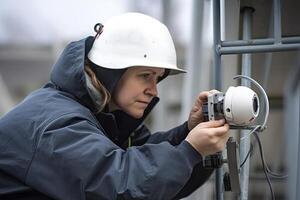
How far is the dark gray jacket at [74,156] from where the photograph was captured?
55.9 inches

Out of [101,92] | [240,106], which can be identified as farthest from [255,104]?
[101,92]

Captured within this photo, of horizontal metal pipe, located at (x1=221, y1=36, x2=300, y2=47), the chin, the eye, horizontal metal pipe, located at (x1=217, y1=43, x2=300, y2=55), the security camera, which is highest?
horizontal metal pipe, located at (x1=221, y1=36, x2=300, y2=47)

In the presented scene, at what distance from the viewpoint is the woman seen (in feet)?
4.69

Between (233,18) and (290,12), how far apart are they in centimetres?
23

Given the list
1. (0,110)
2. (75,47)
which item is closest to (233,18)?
(75,47)

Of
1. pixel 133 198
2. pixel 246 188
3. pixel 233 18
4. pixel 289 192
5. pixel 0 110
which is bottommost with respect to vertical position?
pixel 0 110

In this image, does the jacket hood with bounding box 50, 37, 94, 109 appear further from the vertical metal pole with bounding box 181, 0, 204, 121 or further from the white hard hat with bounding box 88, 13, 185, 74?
the vertical metal pole with bounding box 181, 0, 204, 121

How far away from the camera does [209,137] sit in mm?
1484

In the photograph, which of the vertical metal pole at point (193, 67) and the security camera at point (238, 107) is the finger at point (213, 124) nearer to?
the security camera at point (238, 107)

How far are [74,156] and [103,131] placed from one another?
0.85ft

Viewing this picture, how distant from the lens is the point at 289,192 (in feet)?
6.99

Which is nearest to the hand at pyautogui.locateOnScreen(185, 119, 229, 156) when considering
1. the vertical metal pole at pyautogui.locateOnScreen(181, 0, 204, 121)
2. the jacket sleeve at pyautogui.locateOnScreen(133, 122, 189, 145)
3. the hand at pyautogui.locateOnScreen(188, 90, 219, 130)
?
the hand at pyautogui.locateOnScreen(188, 90, 219, 130)

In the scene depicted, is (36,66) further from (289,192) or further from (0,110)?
(289,192)

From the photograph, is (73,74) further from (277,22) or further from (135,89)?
(277,22)
